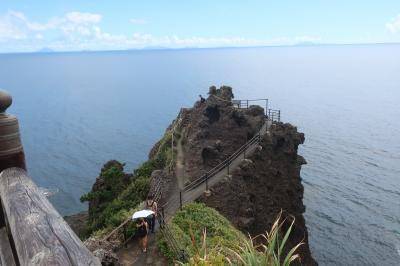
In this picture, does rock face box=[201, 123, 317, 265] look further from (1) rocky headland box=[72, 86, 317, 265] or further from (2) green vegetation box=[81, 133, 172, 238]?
(2) green vegetation box=[81, 133, 172, 238]

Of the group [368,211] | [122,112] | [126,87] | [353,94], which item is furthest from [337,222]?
[126,87]

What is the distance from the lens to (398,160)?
69875 mm

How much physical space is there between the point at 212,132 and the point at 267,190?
7.04 meters

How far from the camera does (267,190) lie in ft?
112

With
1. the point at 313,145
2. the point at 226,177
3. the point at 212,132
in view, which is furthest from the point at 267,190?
the point at 313,145

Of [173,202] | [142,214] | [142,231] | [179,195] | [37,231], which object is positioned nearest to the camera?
[37,231]

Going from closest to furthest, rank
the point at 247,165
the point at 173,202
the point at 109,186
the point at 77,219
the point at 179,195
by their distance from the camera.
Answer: the point at 173,202, the point at 179,195, the point at 247,165, the point at 109,186, the point at 77,219

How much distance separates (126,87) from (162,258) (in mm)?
175945

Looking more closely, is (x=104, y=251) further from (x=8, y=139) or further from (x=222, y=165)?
(x=222, y=165)

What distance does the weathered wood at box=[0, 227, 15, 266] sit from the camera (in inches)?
139

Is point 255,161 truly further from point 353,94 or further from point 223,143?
point 353,94

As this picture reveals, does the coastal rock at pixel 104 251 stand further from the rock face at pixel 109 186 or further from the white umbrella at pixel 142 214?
the rock face at pixel 109 186

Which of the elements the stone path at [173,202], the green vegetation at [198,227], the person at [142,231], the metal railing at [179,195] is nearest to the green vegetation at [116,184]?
the stone path at [173,202]

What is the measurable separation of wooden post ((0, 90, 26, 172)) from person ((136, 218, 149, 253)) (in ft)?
49.1
